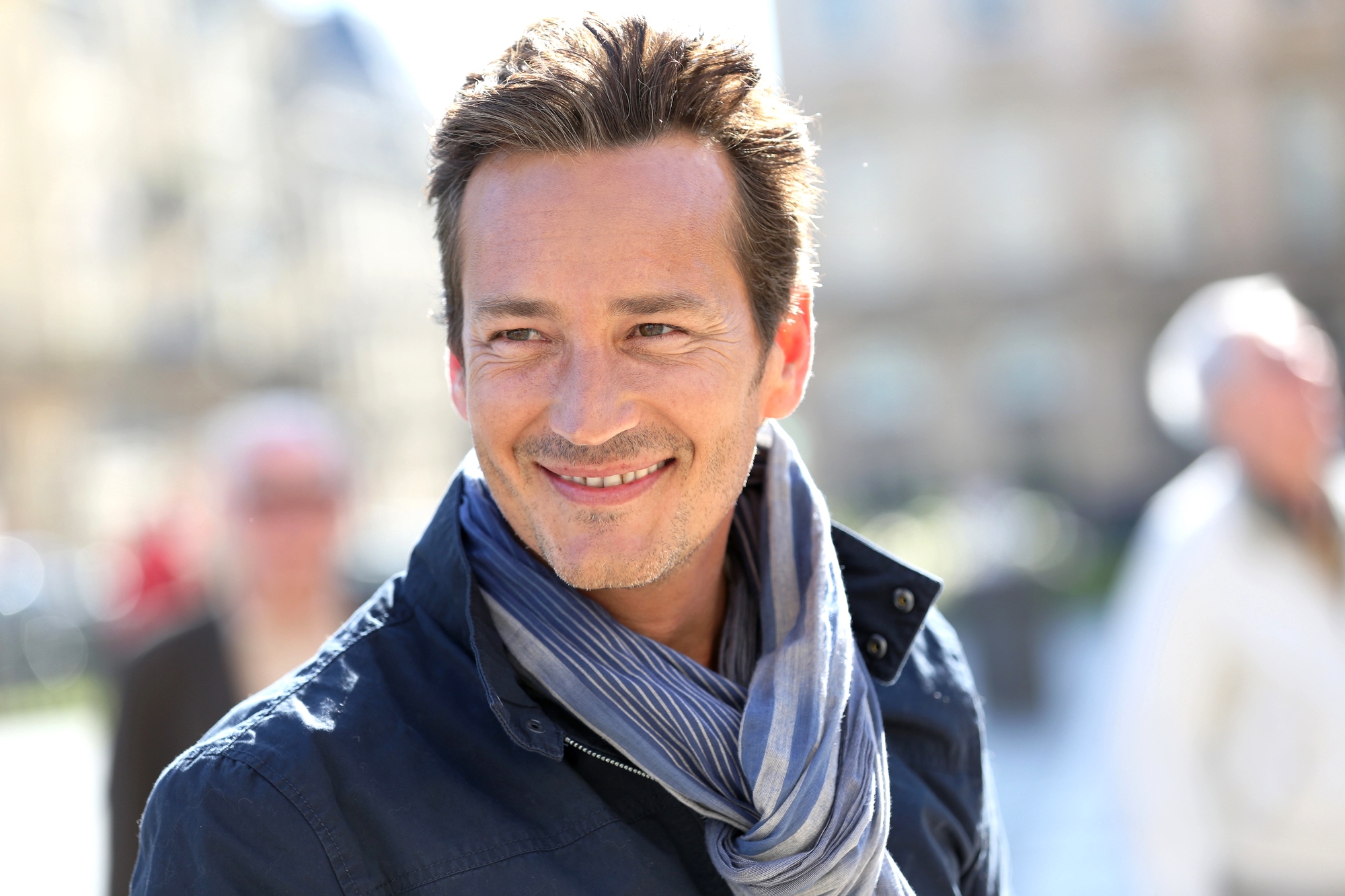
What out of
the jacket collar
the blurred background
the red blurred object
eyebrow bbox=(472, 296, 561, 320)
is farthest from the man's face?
the blurred background

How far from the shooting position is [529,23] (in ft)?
6.24

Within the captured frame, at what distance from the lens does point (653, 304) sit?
5.73 feet

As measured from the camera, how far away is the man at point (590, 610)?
1555mm

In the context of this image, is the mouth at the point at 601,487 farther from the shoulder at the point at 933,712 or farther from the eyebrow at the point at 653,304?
the shoulder at the point at 933,712

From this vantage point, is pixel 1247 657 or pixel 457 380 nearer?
pixel 457 380

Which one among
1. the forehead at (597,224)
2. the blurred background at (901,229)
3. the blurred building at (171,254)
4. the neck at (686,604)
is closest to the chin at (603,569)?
the neck at (686,604)

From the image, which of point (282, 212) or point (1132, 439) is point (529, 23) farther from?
point (282, 212)

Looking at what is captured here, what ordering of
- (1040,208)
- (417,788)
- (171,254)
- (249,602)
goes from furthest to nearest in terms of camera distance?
(1040,208)
(171,254)
(249,602)
(417,788)

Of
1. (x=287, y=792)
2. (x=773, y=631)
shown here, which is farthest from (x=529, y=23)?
(x=287, y=792)

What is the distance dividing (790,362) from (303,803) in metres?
0.98

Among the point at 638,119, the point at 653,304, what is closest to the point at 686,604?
the point at 653,304

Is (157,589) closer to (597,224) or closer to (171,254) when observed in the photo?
(597,224)

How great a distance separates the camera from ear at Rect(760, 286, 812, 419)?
200cm

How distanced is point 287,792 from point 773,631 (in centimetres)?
74
